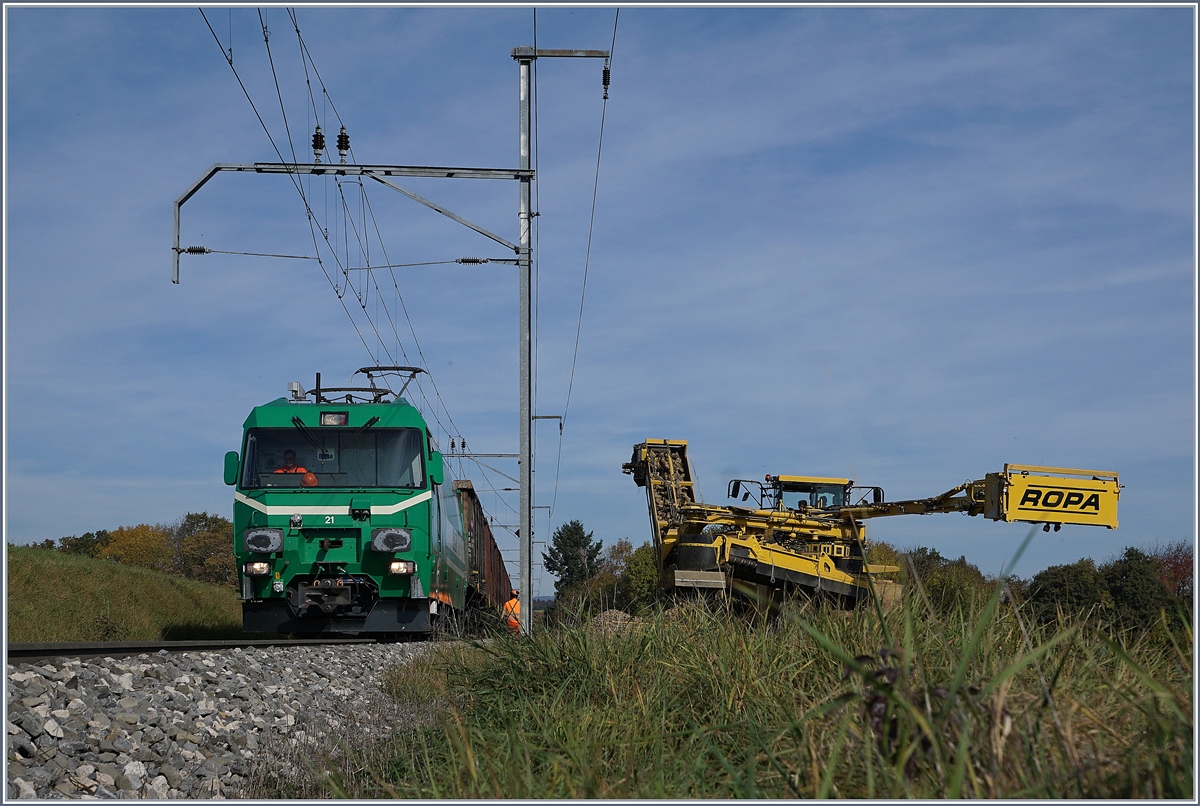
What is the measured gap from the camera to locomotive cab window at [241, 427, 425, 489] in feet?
52.3

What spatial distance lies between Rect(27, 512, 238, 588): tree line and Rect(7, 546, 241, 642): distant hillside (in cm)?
3515

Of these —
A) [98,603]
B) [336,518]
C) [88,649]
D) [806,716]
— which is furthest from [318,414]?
[806,716]

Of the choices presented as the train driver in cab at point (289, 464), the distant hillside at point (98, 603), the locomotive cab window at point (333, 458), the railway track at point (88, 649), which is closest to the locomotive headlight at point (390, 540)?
the locomotive cab window at point (333, 458)

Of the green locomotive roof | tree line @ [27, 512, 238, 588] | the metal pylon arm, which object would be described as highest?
the metal pylon arm

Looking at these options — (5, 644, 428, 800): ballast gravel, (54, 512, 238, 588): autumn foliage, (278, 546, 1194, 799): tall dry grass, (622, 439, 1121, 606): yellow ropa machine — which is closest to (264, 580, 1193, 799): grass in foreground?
(278, 546, 1194, 799): tall dry grass

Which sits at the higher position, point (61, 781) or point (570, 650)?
point (570, 650)

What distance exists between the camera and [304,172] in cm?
1448

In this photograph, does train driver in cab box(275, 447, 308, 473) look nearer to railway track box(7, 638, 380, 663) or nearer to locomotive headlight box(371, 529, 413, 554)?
locomotive headlight box(371, 529, 413, 554)

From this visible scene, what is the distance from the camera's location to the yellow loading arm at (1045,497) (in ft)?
46.7

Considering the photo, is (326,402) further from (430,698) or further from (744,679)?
(744,679)

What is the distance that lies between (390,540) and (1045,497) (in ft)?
32.4

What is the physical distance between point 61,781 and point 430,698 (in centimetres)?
335

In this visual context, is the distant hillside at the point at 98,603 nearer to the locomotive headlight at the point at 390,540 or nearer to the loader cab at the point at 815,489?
the locomotive headlight at the point at 390,540

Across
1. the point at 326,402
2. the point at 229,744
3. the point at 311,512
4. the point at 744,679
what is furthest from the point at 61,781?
the point at 326,402
